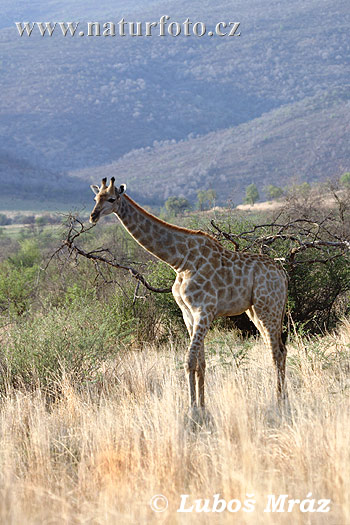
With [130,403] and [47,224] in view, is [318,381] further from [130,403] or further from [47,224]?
[47,224]

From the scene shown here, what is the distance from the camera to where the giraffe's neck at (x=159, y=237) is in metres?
6.48

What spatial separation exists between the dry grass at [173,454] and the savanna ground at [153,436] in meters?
0.01

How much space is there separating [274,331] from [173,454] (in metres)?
2.26

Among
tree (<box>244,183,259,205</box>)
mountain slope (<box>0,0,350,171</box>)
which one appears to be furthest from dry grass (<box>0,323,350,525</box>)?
mountain slope (<box>0,0,350,171</box>)

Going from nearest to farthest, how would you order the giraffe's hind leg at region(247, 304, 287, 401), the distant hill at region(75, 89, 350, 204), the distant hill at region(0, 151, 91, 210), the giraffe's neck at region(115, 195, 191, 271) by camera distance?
1. the giraffe's neck at region(115, 195, 191, 271)
2. the giraffe's hind leg at region(247, 304, 287, 401)
3. the distant hill at region(0, 151, 91, 210)
4. the distant hill at region(75, 89, 350, 204)

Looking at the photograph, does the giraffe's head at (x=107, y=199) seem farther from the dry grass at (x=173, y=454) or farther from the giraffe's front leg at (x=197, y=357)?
the dry grass at (x=173, y=454)

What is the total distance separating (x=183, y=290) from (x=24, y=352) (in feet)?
8.78

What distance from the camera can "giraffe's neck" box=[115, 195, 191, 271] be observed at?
21.2 feet

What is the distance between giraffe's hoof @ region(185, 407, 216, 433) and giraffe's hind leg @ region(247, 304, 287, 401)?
92 cm

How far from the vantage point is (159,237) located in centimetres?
653

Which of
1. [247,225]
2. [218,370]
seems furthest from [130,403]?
[247,225]

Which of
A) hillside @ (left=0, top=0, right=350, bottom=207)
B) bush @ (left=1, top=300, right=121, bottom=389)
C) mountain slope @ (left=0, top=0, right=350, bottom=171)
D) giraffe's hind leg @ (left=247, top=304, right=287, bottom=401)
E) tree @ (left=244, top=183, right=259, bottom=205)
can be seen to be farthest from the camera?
mountain slope @ (left=0, top=0, right=350, bottom=171)
